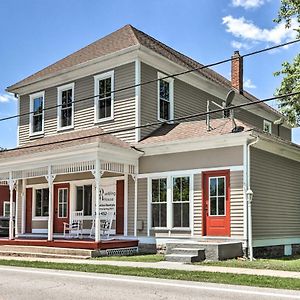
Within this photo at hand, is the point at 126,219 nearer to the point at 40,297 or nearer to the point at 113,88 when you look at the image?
the point at 113,88

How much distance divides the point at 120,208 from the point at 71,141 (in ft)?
11.0

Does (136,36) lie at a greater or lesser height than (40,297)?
greater

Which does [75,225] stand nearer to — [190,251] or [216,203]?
[216,203]

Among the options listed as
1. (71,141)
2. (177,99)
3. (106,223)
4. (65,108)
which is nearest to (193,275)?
(106,223)

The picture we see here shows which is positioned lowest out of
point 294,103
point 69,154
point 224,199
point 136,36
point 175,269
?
point 175,269

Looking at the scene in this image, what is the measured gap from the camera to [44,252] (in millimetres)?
17922

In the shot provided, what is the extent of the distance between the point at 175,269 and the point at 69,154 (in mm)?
7212

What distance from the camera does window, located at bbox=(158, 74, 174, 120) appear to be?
20.7 meters

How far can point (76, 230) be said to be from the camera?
67.5ft

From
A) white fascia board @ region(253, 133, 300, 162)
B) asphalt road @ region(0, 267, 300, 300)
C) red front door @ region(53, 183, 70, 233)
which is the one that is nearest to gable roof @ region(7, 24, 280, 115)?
red front door @ region(53, 183, 70, 233)

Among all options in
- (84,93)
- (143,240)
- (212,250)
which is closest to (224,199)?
(212,250)

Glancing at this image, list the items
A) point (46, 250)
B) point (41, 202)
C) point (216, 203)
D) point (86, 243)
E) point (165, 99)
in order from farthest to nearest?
point (41, 202), point (165, 99), point (46, 250), point (86, 243), point (216, 203)

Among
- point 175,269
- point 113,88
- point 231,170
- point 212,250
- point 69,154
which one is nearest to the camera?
point 175,269

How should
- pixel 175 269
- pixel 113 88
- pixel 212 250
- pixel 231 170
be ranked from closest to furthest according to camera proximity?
1. pixel 175 269
2. pixel 212 250
3. pixel 231 170
4. pixel 113 88
